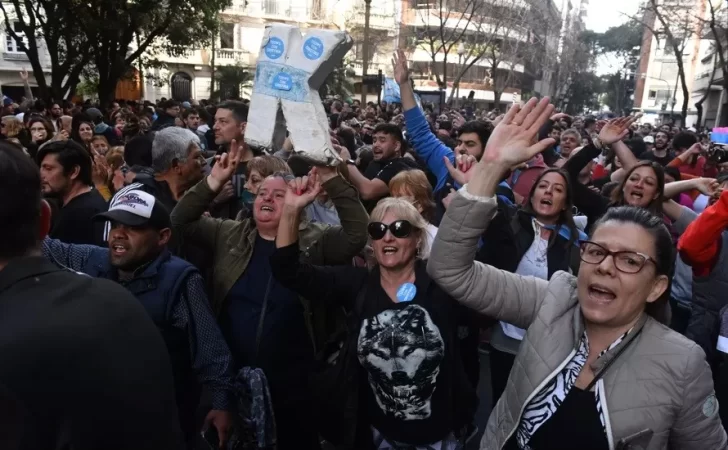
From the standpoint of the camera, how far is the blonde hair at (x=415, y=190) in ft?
12.2

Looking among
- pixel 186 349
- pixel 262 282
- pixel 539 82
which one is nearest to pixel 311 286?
pixel 262 282

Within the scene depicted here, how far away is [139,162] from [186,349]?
263 cm

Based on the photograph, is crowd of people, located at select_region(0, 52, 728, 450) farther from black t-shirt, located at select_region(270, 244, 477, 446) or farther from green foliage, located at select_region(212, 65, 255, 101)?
green foliage, located at select_region(212, 65, 255, 101)

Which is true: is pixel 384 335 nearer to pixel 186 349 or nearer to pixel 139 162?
pixel 186 349

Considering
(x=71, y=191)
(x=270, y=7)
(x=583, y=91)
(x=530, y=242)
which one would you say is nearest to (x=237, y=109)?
(x=71, y=191)

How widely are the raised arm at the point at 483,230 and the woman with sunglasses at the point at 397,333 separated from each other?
16.2 inches

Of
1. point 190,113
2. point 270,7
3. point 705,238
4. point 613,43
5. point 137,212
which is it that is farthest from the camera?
point 613,43

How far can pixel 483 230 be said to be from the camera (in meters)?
1.94

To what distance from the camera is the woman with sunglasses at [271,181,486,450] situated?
243cm

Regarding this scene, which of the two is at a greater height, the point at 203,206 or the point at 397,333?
the point at 203,206

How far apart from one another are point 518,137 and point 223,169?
173 cm

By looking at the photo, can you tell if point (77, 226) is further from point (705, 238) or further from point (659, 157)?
point (659, 157)

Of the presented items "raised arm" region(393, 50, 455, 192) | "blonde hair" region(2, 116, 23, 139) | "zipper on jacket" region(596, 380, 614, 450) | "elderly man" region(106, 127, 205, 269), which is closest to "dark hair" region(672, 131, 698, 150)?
"raised arm" region(393, 50, 455, 192)

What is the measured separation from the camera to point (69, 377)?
50.6 inches
